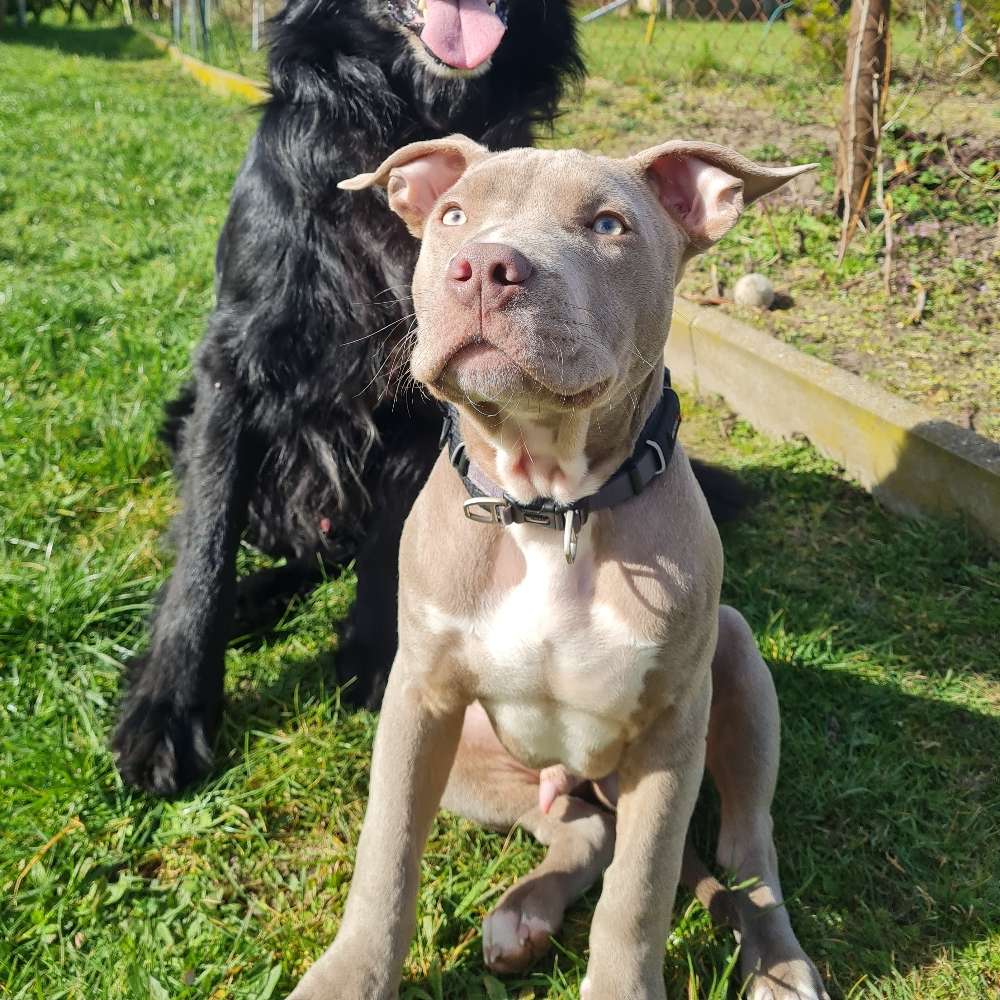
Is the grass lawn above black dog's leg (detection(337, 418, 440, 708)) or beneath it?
beneath

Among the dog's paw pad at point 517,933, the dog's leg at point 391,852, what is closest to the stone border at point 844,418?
the dog's leg at point 391,852

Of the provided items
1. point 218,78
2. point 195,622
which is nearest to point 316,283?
point 195,622

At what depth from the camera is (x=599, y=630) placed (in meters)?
1.73

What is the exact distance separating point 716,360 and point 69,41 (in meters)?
18.3

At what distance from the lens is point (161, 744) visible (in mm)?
2318

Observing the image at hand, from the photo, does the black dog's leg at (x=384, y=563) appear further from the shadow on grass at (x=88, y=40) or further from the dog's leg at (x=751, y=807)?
the shadow on grass at (x=88, y=40)

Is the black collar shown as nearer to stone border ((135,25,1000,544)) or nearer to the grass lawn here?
the grass lawn

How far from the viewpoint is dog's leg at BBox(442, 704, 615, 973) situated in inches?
74.8

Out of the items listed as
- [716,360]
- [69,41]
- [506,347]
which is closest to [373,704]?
[506,347]

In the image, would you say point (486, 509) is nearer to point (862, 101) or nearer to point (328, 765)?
point (328, 765)

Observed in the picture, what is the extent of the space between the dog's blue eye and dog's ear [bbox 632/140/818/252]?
209 mm

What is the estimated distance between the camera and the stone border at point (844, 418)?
10.0ft

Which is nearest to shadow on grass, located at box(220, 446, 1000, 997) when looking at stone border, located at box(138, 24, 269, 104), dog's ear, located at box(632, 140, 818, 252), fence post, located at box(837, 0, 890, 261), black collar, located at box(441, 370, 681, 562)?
black collar, located at box(441, 370, 681, 562)

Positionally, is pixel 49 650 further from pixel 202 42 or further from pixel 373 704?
pixel 202 42
